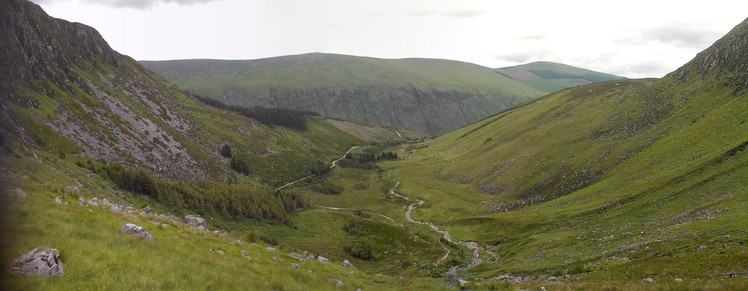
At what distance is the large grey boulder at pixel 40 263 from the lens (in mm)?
12523

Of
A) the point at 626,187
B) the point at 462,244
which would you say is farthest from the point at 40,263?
the point at 626,187

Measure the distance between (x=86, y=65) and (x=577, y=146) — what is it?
171m

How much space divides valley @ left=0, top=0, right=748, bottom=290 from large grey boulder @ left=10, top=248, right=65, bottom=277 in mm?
85

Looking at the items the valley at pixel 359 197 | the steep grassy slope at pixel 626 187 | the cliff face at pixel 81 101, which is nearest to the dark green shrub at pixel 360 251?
the valley at pixel 359 197

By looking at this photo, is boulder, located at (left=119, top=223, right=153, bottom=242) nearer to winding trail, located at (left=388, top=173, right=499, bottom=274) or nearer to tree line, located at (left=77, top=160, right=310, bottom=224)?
winding trail, located at (left=388, top=173, right=499, bottom=274)

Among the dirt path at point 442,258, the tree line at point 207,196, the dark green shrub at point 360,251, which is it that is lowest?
the dark green shrub at point 360,251

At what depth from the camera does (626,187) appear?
7581 centimetres

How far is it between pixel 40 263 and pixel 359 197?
135 meters

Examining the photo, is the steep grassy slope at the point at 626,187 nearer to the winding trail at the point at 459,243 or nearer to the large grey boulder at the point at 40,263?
the winding trail at the point at 459,243

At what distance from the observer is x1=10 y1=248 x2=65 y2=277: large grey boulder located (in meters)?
12.5

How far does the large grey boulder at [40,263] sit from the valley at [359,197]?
0.09 metres

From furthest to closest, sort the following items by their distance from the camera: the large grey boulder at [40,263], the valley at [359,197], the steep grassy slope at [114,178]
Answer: the valley at [359,197], the steep grassy slope at [114,178], the large grey boulder at [40,263]

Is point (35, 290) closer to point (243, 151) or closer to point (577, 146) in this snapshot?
point (577, 146)

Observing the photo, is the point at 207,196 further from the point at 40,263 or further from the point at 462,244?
the point at 40,263
